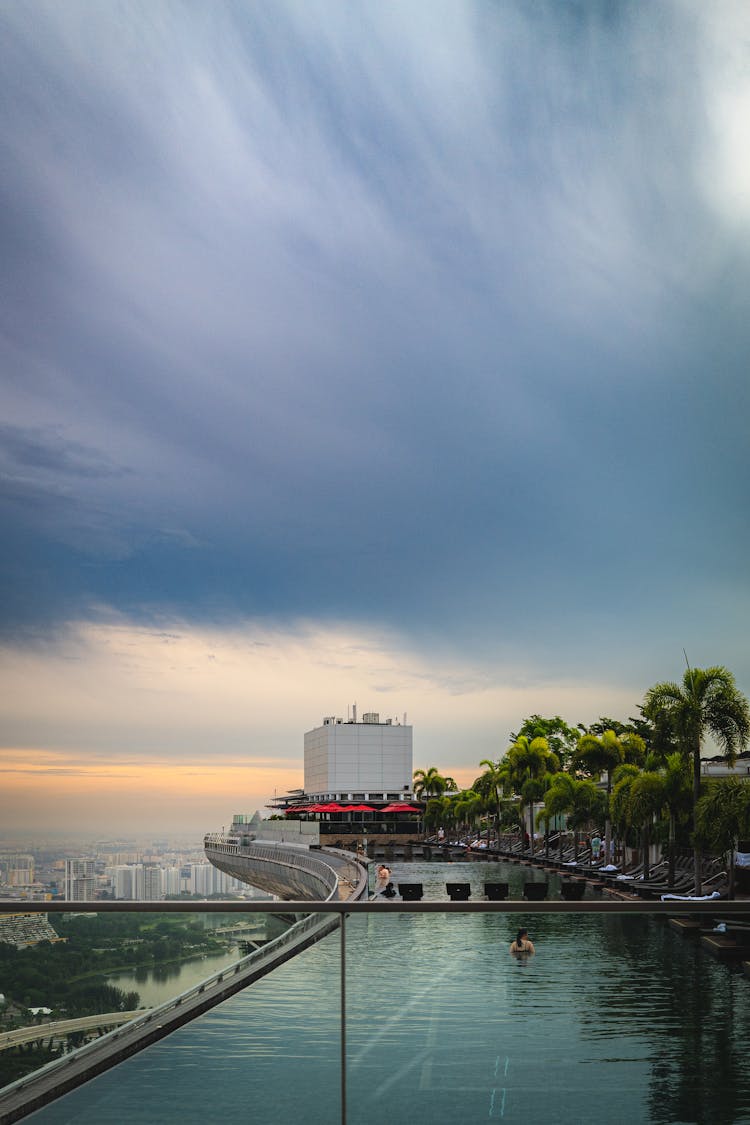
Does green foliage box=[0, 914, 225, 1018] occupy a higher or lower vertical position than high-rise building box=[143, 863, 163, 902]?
lower

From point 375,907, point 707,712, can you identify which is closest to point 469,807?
point 707,712

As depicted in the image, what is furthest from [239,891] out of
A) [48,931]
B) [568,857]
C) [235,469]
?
[235,469]

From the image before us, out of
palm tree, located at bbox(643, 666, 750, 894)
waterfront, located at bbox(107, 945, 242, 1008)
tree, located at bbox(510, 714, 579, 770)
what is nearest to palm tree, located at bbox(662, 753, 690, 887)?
palm tree, located at bbox(643, 666, 750, 894)

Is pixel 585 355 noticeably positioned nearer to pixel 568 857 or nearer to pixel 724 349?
pixel 724 349

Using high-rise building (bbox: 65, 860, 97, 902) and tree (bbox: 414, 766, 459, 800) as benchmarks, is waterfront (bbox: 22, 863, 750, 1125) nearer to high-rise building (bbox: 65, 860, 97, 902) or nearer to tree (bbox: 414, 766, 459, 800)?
high-rise building (bbox: 65, 860, 97, 902)

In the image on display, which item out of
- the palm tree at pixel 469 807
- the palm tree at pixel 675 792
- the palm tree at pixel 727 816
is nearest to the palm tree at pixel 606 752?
the palm tree at pixel 675 792

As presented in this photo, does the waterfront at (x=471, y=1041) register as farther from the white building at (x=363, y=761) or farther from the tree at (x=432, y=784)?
the white building at (x=363, y=761)

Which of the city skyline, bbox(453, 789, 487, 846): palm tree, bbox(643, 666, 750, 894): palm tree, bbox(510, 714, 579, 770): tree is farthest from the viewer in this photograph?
bbox(510, 714, 579, 770): tree

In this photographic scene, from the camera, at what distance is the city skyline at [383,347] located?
54812mm

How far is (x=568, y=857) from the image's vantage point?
59406 mm

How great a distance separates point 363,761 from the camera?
15300 cm

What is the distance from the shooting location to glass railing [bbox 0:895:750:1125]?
373cm

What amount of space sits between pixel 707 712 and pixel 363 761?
12285cm

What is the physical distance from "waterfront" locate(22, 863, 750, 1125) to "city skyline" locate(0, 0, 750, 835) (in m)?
39.1
